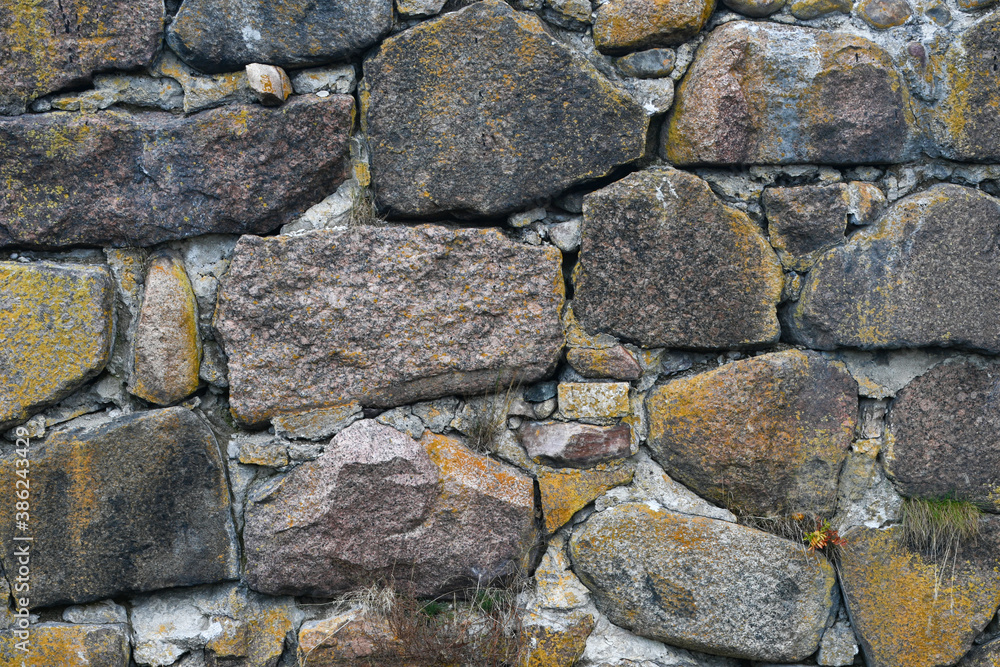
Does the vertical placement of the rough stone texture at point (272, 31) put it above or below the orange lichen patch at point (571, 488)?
above

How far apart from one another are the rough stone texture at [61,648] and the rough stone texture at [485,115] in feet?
4.94

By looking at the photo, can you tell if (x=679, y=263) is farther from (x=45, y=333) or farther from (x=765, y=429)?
(x=45, y=333)

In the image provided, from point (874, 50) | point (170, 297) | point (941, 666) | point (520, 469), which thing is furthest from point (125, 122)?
point (941, 666)

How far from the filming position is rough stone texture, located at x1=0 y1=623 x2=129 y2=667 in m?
1.92

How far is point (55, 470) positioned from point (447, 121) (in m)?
1.49

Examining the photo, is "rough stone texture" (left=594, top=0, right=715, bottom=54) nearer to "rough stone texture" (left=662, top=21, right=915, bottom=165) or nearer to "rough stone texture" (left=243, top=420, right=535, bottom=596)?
"rough stone texture" (left=662, top=21, right=915, bottom=165)

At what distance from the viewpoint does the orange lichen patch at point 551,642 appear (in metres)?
2.04

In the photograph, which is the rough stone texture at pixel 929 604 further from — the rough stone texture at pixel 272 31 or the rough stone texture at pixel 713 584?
the rough stone texture at pixel 272 31

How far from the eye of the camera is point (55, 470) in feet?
6.31

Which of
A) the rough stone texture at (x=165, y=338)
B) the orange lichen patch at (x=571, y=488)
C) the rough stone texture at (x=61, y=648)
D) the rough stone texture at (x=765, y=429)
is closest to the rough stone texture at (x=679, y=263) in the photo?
the rough stone texture at (x=765, y=429)

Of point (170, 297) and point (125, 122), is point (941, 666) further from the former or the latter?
point (125, 122)

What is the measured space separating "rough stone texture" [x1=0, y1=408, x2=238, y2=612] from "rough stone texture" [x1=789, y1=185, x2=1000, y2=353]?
1888 millimetres

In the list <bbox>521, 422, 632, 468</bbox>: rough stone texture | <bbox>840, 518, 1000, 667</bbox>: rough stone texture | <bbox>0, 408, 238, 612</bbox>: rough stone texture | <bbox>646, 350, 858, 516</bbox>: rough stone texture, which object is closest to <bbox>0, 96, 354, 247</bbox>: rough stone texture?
<bbox>0, 408, 238, 612</bbox>: rough stone texture

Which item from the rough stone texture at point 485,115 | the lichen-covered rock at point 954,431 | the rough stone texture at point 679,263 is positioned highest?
the rough stone texture at point 485,115
